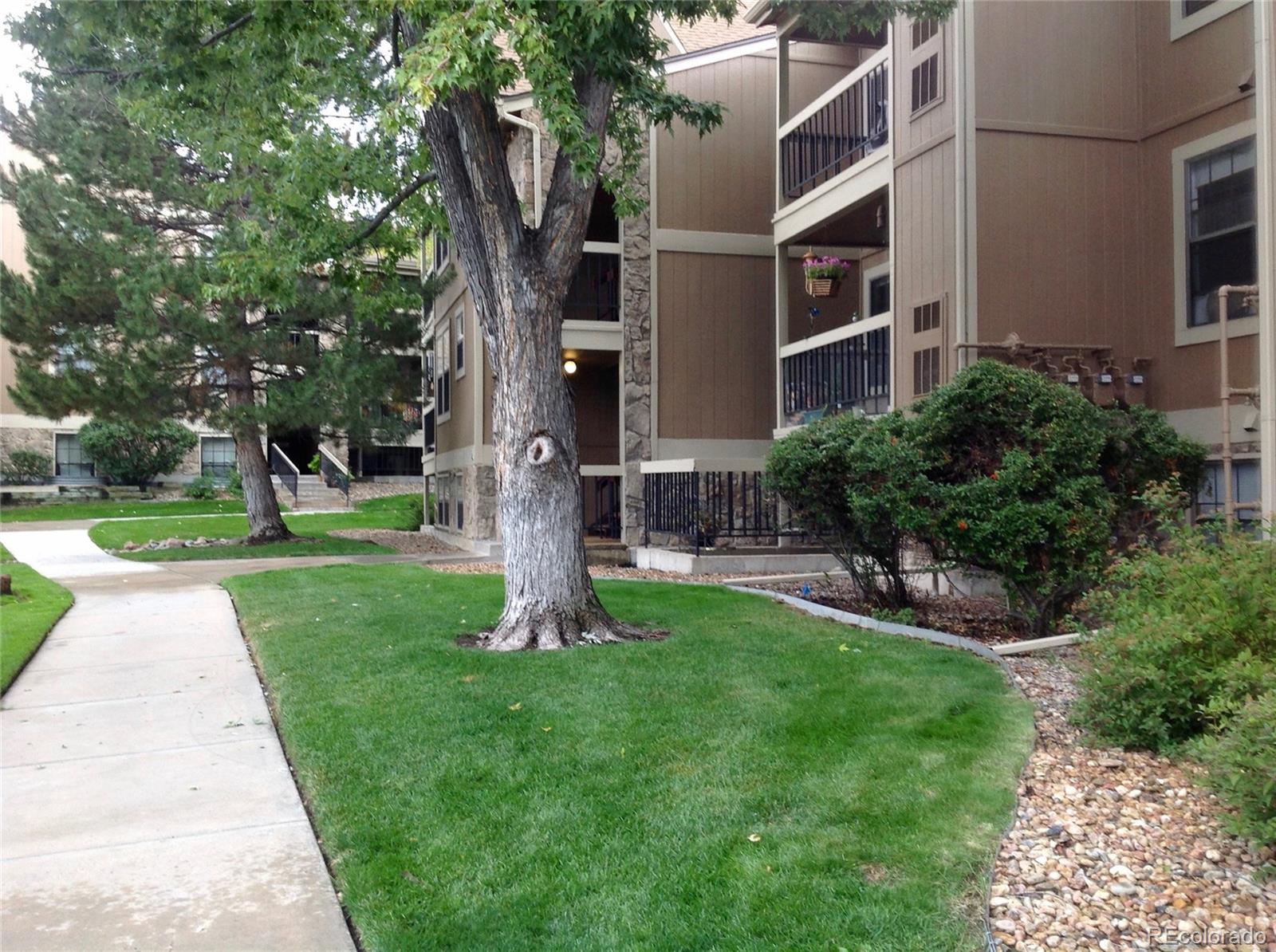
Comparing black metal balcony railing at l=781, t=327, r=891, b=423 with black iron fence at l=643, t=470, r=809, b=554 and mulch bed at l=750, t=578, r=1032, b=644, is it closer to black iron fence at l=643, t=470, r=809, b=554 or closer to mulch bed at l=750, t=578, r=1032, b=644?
black iron fence at l=643, t=470, r=809, b=554

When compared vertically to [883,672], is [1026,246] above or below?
above

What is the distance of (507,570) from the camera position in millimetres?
7309

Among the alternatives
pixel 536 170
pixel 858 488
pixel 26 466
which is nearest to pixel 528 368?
pixel 858 488

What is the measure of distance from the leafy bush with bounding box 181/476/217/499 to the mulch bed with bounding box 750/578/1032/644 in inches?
945

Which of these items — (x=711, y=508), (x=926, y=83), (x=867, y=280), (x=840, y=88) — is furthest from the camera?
(x=867, y=280)

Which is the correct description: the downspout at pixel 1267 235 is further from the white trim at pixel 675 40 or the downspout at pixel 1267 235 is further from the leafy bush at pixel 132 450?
the leafy bush at pixel 132 450

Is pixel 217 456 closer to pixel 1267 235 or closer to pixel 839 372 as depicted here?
pixel 839 372

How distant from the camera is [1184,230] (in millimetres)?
9008

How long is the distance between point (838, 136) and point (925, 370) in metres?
4.08

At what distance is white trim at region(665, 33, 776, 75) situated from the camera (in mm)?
14117

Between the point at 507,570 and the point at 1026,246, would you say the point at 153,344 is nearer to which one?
the point at 507,570

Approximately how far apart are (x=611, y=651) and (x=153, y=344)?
10.8 meters

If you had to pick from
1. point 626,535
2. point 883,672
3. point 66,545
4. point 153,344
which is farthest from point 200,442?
point 883,672

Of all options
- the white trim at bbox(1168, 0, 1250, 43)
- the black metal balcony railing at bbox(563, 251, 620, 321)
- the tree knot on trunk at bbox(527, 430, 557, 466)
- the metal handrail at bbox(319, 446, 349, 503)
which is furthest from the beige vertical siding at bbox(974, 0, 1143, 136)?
the metal handrail at bbox(319, 446, 349, 503)
